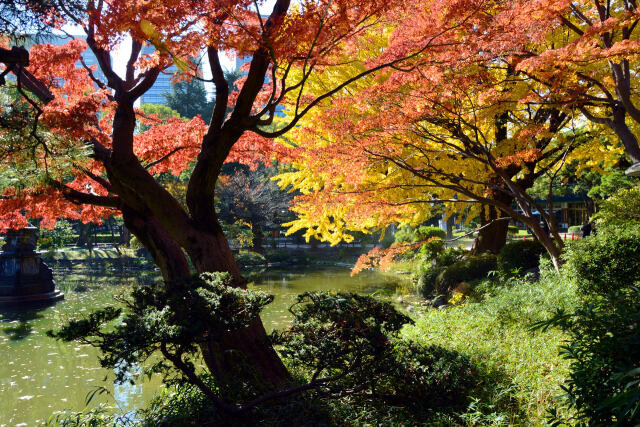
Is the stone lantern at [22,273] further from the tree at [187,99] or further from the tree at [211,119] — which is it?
the tree at [187,99]

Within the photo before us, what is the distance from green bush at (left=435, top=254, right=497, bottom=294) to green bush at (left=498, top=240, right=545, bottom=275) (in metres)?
0.48

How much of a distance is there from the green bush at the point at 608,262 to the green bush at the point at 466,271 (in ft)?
15.7

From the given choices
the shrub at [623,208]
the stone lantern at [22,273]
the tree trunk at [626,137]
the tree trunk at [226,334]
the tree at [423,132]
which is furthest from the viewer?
the stone lantern at [22,273]

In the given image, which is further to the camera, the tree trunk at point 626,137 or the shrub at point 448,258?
the shrub at point 448,258

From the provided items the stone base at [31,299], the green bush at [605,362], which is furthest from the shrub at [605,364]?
the stone base at [31,299]

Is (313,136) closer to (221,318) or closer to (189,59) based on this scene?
(189,59)

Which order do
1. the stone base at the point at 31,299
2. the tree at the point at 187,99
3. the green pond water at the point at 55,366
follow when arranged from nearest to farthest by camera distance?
1. the green pond water at the point at 55,366
2. the stone base at the point at 31,299
3. the tree at the point at 187,99

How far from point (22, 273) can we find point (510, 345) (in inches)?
479

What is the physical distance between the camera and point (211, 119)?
4340 millimetres

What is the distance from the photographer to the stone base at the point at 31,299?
36.3ft

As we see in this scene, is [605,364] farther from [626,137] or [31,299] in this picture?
[31,299]

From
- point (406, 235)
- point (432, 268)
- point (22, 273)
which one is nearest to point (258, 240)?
point (406, 235)

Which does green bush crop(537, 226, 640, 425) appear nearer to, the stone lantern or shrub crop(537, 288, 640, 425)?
shrub crop(537, 288, 640, 425)

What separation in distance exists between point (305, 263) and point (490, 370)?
17.2m
